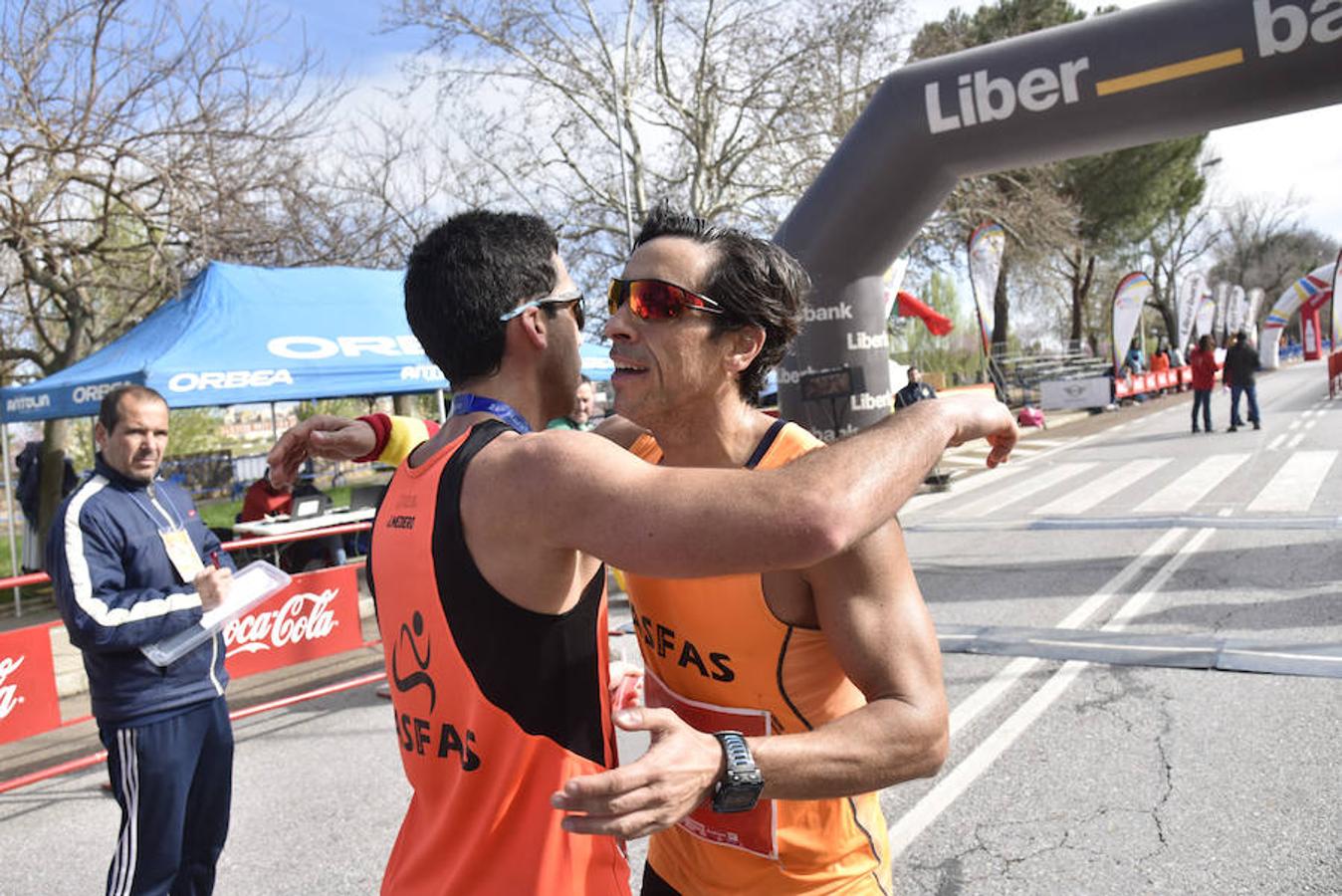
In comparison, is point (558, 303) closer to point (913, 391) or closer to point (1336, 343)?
point (913, 391)

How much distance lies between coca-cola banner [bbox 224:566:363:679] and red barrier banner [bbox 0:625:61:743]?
932 mm

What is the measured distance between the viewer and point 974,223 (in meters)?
19.8

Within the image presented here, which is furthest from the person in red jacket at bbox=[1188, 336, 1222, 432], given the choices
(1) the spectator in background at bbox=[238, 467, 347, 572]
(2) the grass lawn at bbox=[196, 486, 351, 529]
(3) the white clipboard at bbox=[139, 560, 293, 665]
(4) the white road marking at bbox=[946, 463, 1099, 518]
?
(3) the white clipboard at bbox=[139, 560, 293, 665]

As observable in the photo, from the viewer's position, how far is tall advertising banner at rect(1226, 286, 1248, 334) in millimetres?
46625

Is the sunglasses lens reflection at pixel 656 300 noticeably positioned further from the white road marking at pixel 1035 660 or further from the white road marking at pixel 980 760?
the white road marking at pixel 1035 660

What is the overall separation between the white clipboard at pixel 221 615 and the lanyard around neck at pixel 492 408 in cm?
216

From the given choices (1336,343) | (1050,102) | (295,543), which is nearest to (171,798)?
(1050,102)

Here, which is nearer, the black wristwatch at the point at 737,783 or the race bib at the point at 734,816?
the black wristwatch at the point at 737,783

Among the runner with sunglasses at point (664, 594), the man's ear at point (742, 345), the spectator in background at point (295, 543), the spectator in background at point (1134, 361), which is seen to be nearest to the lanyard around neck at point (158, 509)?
the runner with sunglasses at point (664, 594)

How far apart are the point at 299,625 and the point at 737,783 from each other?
5.62 m

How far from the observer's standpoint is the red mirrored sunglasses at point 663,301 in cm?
169

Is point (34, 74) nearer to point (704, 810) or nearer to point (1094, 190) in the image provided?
point (704, 810)

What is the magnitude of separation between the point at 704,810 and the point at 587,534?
728mm

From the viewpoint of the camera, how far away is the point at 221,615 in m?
3.24
